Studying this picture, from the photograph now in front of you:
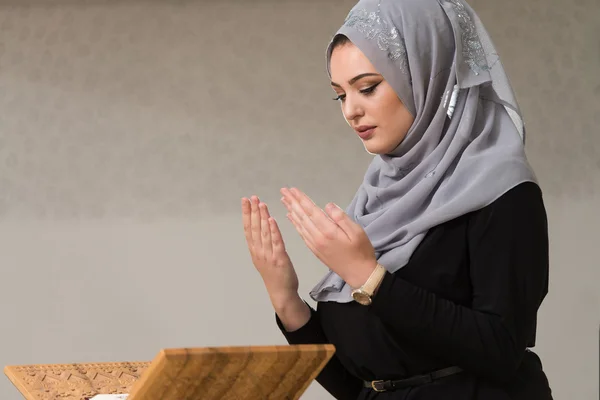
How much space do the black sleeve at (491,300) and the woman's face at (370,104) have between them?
21 centimetres


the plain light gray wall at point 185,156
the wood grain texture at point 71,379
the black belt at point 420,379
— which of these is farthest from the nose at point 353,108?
the plain light gray wall at point 185,156

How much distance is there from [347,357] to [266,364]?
14.3 inches

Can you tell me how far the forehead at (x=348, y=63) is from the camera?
3.94 feet

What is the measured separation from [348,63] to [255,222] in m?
0.30

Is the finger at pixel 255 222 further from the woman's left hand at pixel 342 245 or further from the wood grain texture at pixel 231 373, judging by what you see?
the wood grain texture at pixel 231 373

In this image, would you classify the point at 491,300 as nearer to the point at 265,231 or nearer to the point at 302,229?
the point at 302,229

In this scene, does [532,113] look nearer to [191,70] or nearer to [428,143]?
[191,70]

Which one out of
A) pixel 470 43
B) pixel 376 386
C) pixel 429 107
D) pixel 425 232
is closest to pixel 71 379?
pixel 376 386

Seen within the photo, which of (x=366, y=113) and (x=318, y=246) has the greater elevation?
(x=366, y=113)

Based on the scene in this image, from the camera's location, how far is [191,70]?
12.1ft

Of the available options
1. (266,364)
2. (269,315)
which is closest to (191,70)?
(269,315)

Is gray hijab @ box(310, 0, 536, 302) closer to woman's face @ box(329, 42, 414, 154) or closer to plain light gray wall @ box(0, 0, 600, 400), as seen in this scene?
woman's face @ box(329, 42, 414, 154)

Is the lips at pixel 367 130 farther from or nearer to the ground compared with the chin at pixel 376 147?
farther from the ground

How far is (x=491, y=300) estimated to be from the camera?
41.2 inches
